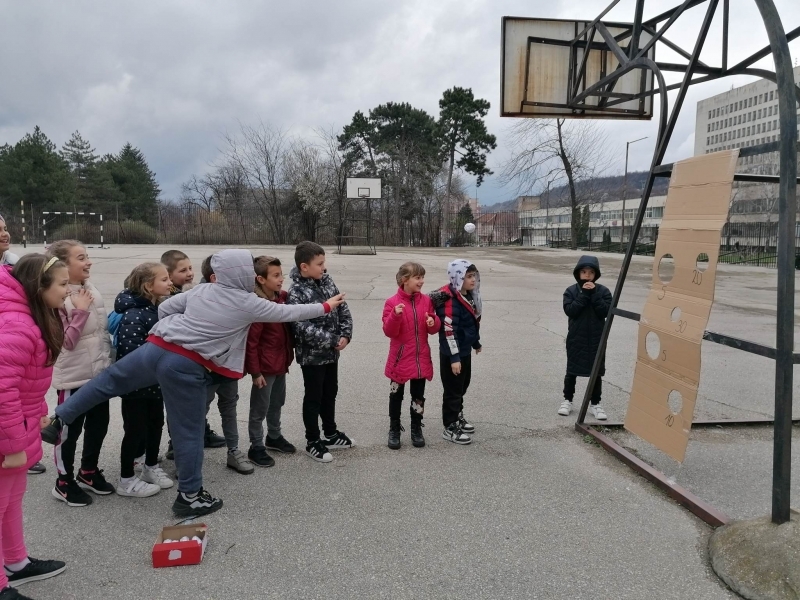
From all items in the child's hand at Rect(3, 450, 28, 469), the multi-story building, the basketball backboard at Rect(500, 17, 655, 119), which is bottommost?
the child's hand at Rect(3, 450, 28, 469)

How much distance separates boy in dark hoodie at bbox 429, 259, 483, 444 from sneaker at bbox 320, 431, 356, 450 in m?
0.80

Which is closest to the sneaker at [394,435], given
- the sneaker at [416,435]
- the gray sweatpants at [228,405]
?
the sneaker at [416,435]

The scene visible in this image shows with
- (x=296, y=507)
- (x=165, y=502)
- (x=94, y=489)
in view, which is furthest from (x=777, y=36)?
(x=94, y=489)

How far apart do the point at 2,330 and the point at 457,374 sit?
3.04m

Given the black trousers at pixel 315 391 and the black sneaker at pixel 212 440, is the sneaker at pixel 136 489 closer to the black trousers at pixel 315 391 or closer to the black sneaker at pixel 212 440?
the black sneaker at pixel 212 440

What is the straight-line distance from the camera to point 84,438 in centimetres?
354

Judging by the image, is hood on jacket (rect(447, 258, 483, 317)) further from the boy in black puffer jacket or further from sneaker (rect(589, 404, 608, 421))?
sneaker (rect(589, 404, 608, 421))

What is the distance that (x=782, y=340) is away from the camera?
9.49 ft

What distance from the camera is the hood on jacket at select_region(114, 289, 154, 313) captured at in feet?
11.9

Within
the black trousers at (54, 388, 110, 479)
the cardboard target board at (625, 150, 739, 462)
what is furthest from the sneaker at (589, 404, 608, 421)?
the black trousers at (54, 388, 110, 479)

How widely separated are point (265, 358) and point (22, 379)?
168 centimetres

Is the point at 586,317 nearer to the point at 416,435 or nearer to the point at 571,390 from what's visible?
the point at 571,390

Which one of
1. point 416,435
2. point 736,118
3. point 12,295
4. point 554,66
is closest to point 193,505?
point 12,295

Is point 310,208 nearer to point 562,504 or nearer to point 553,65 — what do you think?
point 553,65
